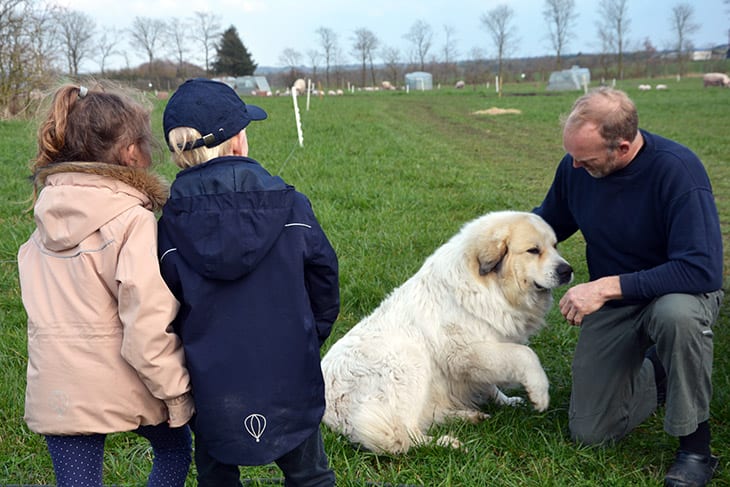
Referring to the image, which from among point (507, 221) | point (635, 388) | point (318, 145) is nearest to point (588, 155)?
point (507, 221)

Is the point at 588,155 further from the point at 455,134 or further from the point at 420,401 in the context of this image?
the point at 455,134

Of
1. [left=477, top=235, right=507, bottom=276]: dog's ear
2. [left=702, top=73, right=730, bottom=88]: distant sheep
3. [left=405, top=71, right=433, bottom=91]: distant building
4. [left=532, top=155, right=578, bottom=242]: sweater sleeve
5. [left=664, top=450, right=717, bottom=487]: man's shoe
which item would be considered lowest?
[left=664, top=450, right=717, bottom=487]: man's shoe

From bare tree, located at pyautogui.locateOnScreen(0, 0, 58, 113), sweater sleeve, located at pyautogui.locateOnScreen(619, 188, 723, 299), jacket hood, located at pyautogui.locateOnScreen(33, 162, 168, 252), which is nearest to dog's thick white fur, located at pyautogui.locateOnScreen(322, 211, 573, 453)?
sweater sleeve, located at pyautogui.locateOnScreen(619, 188, 723, 299)

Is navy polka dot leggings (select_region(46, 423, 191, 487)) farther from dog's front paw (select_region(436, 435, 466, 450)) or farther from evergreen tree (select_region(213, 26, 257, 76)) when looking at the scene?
evergreen tree (select_region(213, 26, 257, 76))

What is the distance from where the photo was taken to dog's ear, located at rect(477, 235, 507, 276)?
3549 millimetres

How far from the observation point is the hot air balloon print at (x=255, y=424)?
7.00 feet

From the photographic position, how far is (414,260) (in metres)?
6.29

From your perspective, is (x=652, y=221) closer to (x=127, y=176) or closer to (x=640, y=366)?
(x=640, y=366)

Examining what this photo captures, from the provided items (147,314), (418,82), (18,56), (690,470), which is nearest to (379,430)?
(690,470)

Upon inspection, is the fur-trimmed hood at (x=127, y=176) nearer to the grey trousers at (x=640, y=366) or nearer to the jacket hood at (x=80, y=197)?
the jacket hood at (x=80, y=197)

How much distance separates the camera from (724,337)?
443 cm

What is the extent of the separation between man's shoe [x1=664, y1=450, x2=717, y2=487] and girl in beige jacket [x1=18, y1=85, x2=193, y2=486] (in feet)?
7.28

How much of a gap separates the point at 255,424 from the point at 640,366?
2.37 meters

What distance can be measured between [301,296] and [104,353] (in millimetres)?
689
